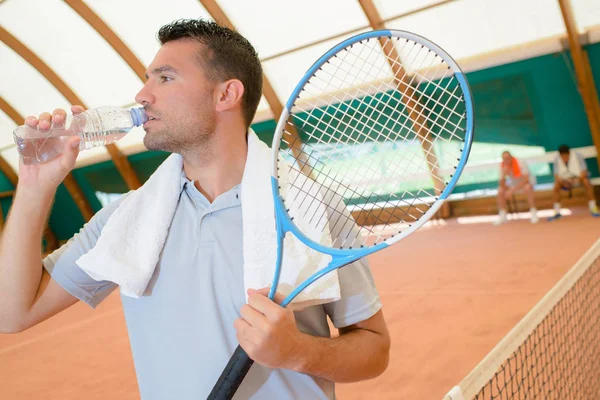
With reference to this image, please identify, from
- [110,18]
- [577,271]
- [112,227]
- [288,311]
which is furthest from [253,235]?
[110,18]

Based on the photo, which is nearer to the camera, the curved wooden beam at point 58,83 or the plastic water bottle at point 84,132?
the plastic water bottle at point 84,132

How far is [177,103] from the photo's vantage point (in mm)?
1414

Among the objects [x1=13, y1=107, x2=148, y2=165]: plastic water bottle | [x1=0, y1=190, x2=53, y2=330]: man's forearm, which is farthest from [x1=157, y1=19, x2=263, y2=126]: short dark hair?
[x1=0, y1=190, x2=53, y2=330]: man's forearm

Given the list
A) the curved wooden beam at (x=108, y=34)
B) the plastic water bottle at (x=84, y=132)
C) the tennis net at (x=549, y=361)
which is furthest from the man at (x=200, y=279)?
the curved wooden beam at (x=108, y=34)

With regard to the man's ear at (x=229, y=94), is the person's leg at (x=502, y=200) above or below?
below

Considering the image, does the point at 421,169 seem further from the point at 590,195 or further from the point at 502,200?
the point at 590,195

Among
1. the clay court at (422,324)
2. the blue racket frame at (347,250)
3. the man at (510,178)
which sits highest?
the blue racket frame at (347,250)

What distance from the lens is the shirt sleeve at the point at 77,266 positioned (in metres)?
1.39

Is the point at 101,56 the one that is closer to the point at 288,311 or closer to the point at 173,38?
the point at 173,38

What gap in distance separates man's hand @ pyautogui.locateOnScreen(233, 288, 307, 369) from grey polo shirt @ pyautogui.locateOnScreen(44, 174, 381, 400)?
13 centimetres

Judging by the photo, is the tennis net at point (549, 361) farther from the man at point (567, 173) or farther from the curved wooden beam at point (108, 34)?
the curved wooden beam at point (108, 34)

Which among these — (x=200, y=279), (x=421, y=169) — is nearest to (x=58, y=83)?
(x=421, y=169)

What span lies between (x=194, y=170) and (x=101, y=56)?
10.4m

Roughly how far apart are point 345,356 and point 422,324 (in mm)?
2889
